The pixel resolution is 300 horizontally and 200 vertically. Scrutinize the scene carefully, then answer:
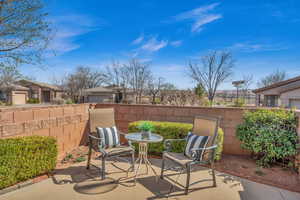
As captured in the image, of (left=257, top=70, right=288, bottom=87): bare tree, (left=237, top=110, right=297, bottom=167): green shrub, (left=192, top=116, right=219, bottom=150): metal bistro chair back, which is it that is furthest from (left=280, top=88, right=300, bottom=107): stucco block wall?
(left=257, top=70, right=288, bottom=87): bare tree

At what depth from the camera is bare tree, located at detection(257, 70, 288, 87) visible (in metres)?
22.8

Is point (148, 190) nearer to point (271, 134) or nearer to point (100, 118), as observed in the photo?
point (100, 118)

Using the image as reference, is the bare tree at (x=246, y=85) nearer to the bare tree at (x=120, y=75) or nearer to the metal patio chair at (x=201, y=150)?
the bare tree at (x=120, y=75)

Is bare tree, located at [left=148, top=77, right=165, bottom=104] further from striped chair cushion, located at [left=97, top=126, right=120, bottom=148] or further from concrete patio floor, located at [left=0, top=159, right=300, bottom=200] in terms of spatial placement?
concrete patio floor, located at [left=0, top=159, right=300, bottom=200]

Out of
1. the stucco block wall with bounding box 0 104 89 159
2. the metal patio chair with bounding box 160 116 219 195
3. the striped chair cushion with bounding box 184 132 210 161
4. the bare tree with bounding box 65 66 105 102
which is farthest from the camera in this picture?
the bare tree with bounding box 65 66 105 102

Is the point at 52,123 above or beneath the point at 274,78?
beneath

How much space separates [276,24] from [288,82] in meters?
6.06

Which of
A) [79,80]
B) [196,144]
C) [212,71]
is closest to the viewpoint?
[196,144]

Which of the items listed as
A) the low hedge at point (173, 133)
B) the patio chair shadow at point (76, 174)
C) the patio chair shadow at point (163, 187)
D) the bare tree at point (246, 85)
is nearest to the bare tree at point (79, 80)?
the bare tree at point (246, 85)

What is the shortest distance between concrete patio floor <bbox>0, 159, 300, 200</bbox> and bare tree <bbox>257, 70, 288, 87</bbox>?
25.9 meters

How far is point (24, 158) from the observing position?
2.62 m

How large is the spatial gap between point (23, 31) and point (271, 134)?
683 centimetres

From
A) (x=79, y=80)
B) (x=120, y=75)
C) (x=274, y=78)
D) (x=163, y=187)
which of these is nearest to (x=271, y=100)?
(x=163, y=187)

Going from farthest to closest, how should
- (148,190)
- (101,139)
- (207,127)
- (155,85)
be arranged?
(155,85) < (101,139) < (207,127) < (148,190)
